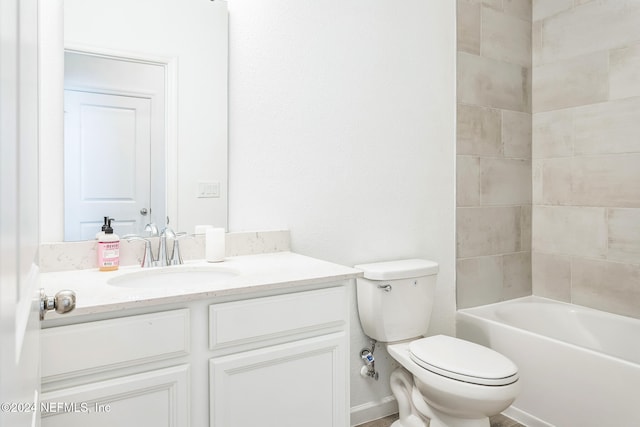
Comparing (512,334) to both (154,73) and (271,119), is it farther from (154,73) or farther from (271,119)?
(154,73)

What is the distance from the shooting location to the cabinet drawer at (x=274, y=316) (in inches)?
48.8

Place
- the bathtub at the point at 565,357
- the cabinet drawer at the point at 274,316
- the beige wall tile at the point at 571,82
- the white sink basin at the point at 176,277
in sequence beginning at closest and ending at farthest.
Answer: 1. the cabinet drawer at the point at 274,316
2. the white sink basin at the point at 176,277
3. the bathtub at the point at 565,357
4. the beige wall tile at the point at 571,82

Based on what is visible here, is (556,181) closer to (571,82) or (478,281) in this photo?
(571,82)

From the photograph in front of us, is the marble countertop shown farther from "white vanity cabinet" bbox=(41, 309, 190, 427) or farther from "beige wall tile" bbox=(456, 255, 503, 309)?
"beige wall tile" bbox=(456, 255, 503, 309)

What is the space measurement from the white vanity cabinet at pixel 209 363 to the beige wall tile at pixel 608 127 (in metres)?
1.88

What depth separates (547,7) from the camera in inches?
106

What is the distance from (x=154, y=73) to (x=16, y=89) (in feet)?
4.16

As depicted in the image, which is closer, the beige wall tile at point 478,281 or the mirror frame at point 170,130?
the mirror frame at point 170,130

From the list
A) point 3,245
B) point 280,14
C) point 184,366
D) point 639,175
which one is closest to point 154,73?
point 280,14

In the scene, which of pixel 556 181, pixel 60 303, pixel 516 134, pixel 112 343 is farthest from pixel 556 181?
pixel 60 303

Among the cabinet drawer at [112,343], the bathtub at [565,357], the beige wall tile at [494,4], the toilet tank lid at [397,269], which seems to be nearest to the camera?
the cabinet drawer at [112,343]

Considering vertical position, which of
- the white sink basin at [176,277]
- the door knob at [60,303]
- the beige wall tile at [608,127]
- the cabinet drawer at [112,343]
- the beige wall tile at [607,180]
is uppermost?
the beige wall tile at [608,127]

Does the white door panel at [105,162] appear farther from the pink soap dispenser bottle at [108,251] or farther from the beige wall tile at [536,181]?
the beige wall tile at [536,181]

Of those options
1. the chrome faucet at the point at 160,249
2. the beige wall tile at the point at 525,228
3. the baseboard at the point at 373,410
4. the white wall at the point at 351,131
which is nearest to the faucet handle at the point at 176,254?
the chrome faucet at the point at 160,249
